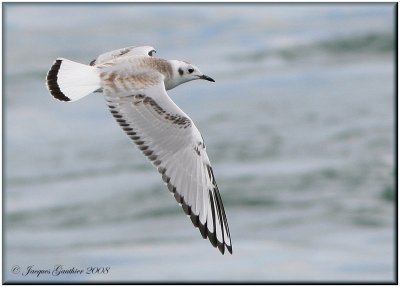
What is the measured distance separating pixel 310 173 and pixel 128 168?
10.7 feet

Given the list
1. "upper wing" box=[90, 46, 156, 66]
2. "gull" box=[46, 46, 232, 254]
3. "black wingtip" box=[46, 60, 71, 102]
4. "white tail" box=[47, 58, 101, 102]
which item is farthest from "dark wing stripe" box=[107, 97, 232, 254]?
Result: "upper wing" box=[90, 46, 156, 66]

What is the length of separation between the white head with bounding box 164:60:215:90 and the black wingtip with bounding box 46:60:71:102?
1.97ft

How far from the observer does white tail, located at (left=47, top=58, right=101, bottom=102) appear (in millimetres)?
6234

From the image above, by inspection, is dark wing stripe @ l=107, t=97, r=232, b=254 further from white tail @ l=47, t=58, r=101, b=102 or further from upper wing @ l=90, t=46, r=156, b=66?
upper wing @ l=90, t=46, r=156, b=66

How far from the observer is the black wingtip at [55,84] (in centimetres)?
625

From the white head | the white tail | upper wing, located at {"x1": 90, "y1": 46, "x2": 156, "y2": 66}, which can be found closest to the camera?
the white tail

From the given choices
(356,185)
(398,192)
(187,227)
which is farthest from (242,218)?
(398,192)

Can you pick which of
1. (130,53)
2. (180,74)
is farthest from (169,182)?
(130,53)

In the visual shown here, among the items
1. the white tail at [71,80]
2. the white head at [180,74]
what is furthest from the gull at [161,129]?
the white head at [180,74]

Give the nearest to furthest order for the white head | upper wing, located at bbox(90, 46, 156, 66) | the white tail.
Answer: the white tail → the white head → upper wing, located at bbox(90, 46, 156, 66)

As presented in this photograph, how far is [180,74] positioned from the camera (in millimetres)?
6695

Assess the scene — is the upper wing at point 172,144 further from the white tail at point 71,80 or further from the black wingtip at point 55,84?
the black wingtip at point 55,84

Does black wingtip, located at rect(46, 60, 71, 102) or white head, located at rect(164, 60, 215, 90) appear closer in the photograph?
black wingtip, located at rect(46, 60, 71, 102)

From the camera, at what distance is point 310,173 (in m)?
20.6
